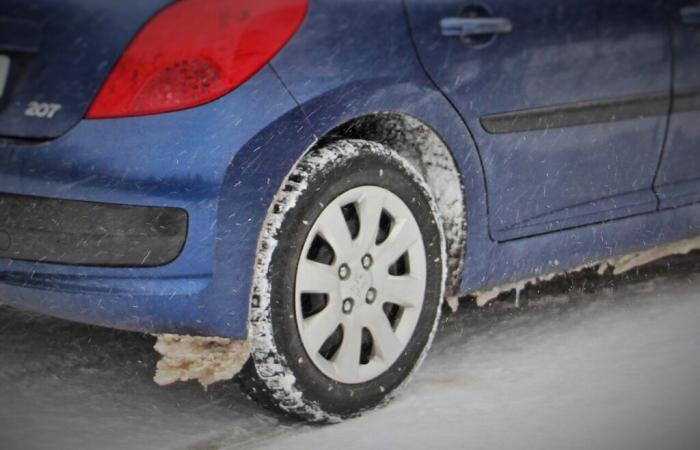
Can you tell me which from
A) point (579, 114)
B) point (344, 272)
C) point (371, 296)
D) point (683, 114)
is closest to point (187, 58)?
Answer: point (344, 272)

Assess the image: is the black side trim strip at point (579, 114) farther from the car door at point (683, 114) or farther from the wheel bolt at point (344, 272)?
the wheel bolt at point (344, 272)

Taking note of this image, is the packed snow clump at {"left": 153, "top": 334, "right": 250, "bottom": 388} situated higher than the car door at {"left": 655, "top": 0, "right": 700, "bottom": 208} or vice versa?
the car door at {"left": 655, "top": 0, "right": 700, "bottom": 208}

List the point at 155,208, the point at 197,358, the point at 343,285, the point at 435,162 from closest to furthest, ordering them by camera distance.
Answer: the point at 155,208 → the point at 343,285 → the point at 197,358 → the point at 435,162

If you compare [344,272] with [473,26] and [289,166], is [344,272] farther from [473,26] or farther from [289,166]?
[473,26]

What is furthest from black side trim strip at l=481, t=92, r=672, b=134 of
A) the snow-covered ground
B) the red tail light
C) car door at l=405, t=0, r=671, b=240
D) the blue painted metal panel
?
the blue painted metal panel

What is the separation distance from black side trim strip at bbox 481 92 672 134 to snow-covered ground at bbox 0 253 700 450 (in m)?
0.79

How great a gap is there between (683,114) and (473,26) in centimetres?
124

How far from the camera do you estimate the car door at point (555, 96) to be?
385 centimetres

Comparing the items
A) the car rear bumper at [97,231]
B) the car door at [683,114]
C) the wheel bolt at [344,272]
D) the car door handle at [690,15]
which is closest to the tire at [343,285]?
the wheel bolt at [344,272]

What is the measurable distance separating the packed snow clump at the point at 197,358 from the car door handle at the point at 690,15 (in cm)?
219

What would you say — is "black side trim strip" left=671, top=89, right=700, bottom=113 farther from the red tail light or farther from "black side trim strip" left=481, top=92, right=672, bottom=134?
the red tail light

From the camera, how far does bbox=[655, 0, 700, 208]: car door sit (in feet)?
15.2

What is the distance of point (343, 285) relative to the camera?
3605 mm

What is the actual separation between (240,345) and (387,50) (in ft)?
3.10
